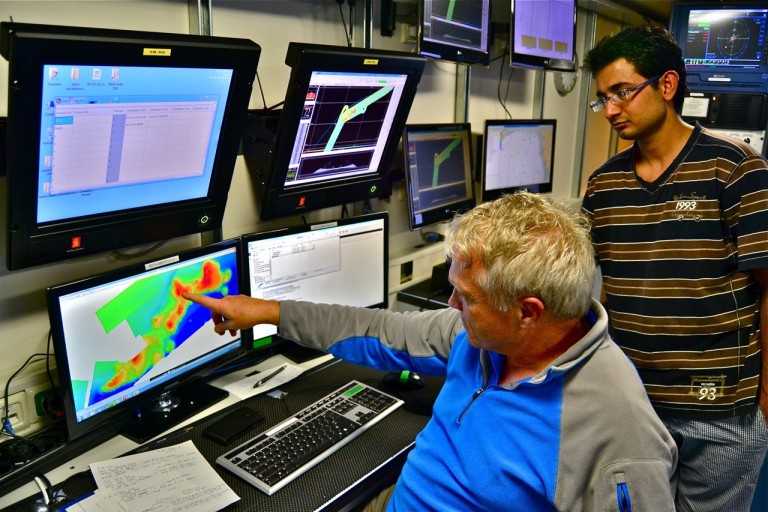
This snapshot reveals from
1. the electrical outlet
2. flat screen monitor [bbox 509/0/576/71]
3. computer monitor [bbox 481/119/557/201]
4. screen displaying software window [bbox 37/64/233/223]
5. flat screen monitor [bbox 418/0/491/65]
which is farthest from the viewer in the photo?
computer monitor [bbox 481/119/557/201]

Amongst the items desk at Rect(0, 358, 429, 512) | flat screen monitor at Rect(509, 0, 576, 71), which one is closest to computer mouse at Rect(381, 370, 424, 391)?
desk at Rect(0, 358, 429, 512)

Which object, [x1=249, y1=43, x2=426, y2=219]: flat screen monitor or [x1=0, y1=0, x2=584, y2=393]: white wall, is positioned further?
[x1=249, y1=43, x2=426, y2=219]: flat screen monitor

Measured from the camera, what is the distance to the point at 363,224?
2.03 m

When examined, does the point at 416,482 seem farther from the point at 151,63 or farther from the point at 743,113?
the point at 743,113

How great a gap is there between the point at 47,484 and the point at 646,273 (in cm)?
156

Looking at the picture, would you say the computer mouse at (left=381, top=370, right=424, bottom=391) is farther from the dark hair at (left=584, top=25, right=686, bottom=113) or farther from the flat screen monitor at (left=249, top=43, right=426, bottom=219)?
the dark hair at (left=584, top=25, right=686, bottom=113)

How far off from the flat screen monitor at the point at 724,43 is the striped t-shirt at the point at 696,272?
2108 millimetres

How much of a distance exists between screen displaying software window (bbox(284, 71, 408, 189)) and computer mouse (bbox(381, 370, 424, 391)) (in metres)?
0.64

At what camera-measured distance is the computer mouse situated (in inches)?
69.6

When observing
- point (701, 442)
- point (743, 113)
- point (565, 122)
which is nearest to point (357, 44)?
point (701, 442)

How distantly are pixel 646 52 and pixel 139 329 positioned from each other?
1508mm

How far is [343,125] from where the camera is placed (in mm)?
1838

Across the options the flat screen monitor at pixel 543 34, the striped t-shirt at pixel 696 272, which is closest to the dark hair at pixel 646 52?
the striped t-shirt at pixel 696 272

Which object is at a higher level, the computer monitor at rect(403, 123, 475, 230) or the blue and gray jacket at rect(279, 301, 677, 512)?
the computer monitor at rect(403, 123, 475, 230)
